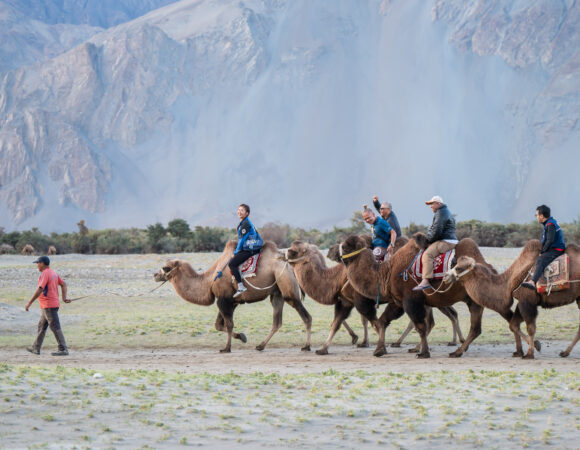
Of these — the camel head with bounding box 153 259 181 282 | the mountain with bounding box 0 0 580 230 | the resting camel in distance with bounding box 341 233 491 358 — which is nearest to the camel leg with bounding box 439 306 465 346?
the resting camel in distance with bounding box 341 233 491 358

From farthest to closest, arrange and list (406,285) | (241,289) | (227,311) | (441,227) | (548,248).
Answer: (227,311)
(241,289)
(406,285)
(441,227)
(548,248)

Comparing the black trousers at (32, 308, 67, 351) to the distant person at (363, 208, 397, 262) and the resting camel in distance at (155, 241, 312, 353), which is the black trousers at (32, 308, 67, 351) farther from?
the distant person at (363, 208, 397, 262)

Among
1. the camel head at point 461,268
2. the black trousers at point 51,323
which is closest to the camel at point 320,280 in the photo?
the camel head at point 461,268

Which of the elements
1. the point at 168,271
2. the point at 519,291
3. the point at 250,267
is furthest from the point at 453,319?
the point at 168,271

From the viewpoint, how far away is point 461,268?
12883mm

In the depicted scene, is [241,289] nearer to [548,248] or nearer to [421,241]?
[421,241]

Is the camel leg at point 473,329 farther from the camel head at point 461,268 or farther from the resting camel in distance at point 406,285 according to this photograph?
the camel head at point 461,268

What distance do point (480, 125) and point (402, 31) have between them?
13.1 metres

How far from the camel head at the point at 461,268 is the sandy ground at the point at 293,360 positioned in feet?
4.10

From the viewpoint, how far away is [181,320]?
19.0 meters

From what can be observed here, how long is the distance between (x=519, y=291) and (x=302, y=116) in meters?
65.7

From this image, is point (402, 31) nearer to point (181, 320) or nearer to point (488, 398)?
point (181, 320)

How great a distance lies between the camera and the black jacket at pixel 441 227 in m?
13.1

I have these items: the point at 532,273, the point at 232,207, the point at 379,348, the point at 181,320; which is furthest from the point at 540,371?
the point at 232,207
